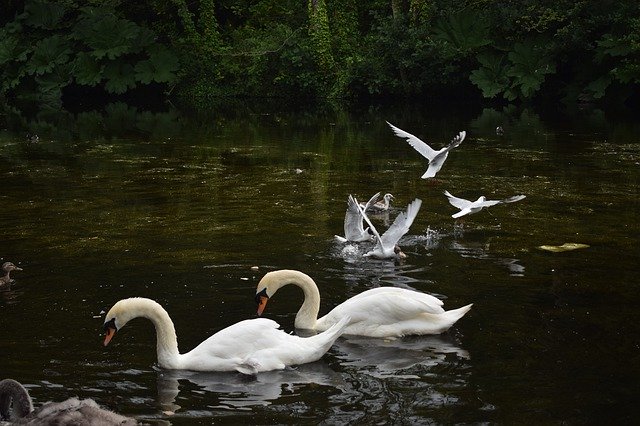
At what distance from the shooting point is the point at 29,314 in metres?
8.62

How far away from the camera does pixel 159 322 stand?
737cm

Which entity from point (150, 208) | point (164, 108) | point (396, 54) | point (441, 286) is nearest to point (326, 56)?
point (396, 54)

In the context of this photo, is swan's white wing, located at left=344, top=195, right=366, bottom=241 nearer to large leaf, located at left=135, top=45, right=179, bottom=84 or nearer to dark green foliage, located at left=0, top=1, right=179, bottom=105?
dark green foliage, located at left=0, top=1, right=179, bottom=105

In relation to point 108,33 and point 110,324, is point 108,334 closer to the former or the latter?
point 110,324

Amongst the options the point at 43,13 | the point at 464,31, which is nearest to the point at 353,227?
the point at 464,31

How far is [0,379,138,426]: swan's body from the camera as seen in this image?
554cm

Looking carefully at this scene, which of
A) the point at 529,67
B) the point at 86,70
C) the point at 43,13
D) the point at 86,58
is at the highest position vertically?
the point at 43,13

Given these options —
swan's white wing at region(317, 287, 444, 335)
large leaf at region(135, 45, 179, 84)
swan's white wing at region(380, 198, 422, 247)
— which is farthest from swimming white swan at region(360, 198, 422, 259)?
large leaf at region(135, 45, 179, 84)

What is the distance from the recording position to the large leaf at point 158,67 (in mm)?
34844

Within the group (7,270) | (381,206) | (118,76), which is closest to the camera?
(7,270)

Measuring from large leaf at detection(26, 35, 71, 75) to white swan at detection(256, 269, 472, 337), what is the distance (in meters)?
28.2

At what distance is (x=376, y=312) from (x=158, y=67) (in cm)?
2818

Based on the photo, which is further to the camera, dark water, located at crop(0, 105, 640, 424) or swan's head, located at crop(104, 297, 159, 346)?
swan's head, located at crop(104, 297, 159, 346)

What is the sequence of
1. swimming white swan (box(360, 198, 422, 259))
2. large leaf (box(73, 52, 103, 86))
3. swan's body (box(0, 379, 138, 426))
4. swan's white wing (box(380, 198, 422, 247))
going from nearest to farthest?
swan's body (box(0, 379, 138, 426)) < swimming white swan (box(360, 198, 422, 259)) < swan's white wing (box(380, 198, 422, 247)) < large leaf (box(73, 52, 103, 86))
